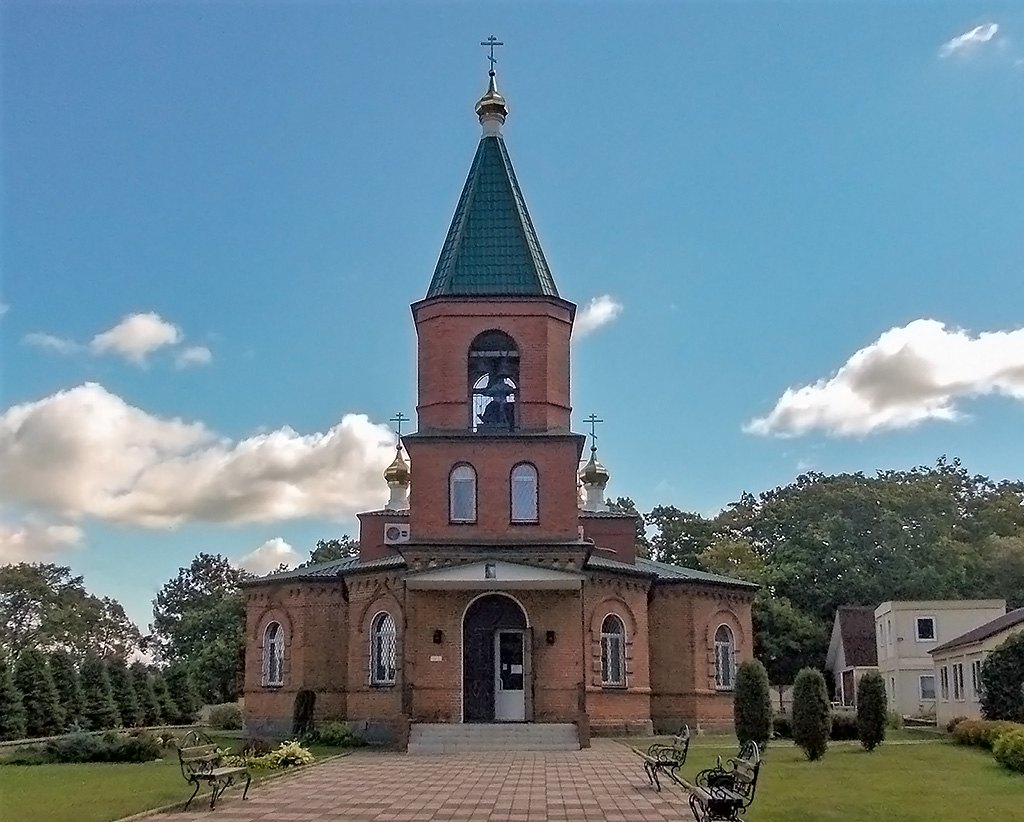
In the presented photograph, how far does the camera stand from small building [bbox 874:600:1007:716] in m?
37.0

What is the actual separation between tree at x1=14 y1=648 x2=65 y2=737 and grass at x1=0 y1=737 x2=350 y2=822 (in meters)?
11.9

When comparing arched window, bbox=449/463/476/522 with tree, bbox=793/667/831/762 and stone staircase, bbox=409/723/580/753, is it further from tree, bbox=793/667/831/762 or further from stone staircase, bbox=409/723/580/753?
tree, bbox=793/667/831/762

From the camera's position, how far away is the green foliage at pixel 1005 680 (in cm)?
2394

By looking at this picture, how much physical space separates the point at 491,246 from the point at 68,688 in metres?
18.6

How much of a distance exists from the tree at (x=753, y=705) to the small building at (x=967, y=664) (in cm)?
664

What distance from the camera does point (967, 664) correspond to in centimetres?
2808

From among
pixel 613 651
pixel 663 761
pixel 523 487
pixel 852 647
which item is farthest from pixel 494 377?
pixel 852 647

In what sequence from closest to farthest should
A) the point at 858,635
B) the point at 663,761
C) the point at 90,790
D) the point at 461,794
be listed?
the point at 461,794
the point at 90,790
the point at 663,761
the point at 858,635

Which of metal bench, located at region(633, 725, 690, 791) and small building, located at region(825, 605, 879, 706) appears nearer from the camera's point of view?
metal bench, located at region(633, 725, 690, 791)

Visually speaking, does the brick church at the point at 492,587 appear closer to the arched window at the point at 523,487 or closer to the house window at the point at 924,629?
the arched window at the point at 523,487

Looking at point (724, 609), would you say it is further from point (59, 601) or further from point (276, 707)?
point (59, 601)

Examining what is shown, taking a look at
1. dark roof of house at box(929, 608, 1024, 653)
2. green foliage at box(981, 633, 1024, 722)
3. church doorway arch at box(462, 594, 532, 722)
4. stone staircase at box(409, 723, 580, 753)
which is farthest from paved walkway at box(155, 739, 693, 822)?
dark roof of house at box(929, 608, 1024, 653)

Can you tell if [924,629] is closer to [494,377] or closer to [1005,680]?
[1005,680]

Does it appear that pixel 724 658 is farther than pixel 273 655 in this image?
Yes
